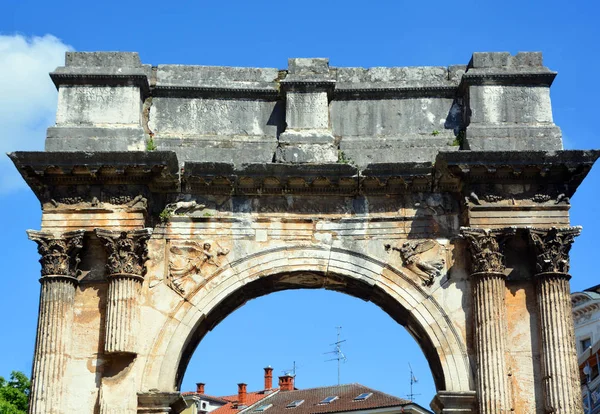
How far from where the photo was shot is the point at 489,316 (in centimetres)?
1309

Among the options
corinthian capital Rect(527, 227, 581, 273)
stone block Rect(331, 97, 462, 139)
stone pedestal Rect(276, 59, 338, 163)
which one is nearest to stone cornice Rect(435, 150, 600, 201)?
corinthian capital Rect(527, 227, 581, 273)

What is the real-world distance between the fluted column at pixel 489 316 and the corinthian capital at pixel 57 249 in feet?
14.9

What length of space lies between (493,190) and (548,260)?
107cm

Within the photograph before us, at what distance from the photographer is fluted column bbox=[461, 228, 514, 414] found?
1286 centimetres

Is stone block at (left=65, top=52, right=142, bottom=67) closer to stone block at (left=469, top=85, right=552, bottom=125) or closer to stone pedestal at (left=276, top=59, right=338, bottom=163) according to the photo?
stone pedestal at (left=276, top=59, right=338, bottom=163)

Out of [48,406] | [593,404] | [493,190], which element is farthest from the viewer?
[593,404]

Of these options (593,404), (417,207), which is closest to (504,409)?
(417,207)

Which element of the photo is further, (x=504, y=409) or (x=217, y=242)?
(x=217, y=242)

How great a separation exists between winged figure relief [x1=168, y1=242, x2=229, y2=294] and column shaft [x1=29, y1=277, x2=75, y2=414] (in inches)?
47.2

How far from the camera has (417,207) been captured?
13.9 meters

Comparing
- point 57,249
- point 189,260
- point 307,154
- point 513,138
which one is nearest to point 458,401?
point 513,138

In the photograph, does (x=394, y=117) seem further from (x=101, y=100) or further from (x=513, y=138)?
(x=101, y=100)

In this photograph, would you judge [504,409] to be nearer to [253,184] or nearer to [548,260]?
[548,260]

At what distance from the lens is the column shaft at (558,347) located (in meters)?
12.8
